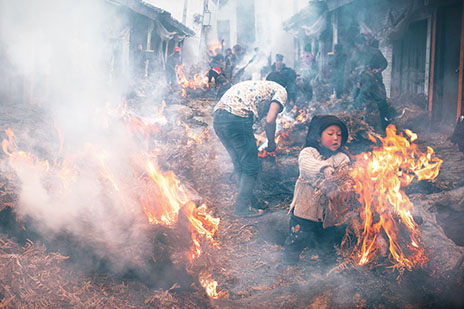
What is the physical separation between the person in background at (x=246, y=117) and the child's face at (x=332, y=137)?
4.25 feet

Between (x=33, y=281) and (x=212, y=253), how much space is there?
70.4 inches

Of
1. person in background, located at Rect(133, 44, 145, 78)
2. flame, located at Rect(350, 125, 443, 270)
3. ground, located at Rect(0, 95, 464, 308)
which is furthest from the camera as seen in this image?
person in background, located at Rect(133, 44, 145, 78)

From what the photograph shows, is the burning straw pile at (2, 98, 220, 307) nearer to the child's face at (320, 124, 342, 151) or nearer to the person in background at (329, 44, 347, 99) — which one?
the child's face at (320, 124, 342, 151)

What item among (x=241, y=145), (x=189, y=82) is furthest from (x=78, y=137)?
(x=189, y=82)

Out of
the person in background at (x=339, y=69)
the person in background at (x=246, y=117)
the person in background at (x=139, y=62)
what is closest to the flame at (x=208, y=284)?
the person in background at (x=246, y=117)

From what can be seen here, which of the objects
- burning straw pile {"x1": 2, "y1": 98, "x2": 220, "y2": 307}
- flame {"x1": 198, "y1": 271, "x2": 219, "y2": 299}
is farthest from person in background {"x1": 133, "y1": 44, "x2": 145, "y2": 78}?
flame {"x1": 198, "y1": 271, "x2": 219, "y2": 299}

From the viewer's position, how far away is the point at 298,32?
19406 mm

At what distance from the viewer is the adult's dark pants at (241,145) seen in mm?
4738

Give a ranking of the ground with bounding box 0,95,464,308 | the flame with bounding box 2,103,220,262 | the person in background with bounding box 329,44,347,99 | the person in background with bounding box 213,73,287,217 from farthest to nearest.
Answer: the person in background with bounding box 329,44,347,99 < the person in background with bounding box 213,73,287,217 < the flame with bounding box 2,103,220,262 < the ground with bounding box 0,95,464,308

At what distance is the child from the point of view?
3.45 m

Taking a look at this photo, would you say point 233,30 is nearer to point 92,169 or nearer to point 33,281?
point 92,169

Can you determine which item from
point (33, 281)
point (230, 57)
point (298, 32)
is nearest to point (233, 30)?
point (298, 32)

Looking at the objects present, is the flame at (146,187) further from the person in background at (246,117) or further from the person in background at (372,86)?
the person in background at (372,86)

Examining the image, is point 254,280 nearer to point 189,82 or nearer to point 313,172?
point 313,172
